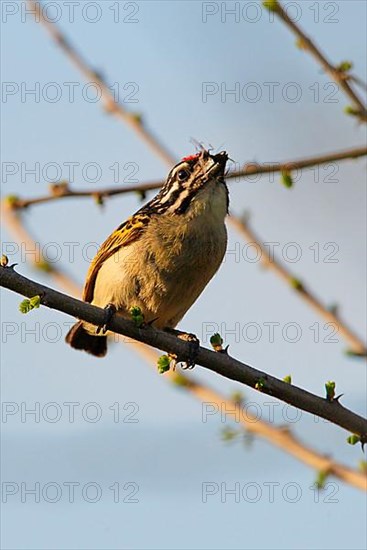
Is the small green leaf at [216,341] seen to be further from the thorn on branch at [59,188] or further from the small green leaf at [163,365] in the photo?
the thorn on branch at [59,188]

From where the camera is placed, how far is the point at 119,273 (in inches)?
220

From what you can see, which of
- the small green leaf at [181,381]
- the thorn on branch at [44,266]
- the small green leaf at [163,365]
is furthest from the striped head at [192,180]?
the small green leaf at [163,365]

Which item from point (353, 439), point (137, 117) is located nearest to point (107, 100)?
point (137, 117)

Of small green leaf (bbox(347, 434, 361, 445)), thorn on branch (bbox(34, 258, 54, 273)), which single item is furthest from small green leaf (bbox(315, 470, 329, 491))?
thorn on branch (bbox(34, 258, 54, 273))

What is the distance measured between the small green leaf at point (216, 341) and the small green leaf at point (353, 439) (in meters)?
0.74

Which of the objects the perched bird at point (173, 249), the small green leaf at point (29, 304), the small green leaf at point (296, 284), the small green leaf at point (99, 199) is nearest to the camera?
the small green leaf at point (29, 304)

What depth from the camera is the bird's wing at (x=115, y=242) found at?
19.0 ft

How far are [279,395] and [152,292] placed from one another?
1.69 m

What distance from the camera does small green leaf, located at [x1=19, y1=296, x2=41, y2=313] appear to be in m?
3.69

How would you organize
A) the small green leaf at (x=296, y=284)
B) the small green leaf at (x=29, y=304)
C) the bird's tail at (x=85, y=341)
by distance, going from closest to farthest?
Result: the small green leaf at (x=29, y=304)
the small green leaf at (x=296, y=284)
the bird's tail at (x=85, y=341)

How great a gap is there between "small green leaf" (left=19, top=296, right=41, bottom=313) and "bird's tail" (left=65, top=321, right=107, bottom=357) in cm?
284

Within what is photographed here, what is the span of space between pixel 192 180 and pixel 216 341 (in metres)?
1.78

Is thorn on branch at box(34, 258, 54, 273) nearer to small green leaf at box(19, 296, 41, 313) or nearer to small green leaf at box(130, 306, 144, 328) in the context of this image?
small green leaf at box(130, 306, 144, 328)

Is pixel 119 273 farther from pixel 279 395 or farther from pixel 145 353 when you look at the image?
pixel 279 395
